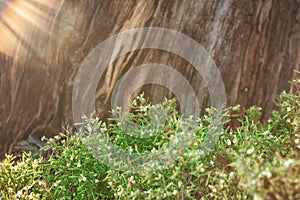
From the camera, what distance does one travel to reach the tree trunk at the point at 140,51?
2.80 m

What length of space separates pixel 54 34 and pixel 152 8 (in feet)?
2.17

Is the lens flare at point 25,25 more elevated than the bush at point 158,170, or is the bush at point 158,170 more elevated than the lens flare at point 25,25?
the lens flare at point 25,25

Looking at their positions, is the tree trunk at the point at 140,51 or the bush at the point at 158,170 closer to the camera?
the bush at the point at 158,170

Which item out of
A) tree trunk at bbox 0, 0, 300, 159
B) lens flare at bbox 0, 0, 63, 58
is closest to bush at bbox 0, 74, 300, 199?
tree trunk at bbox 0, 0, 300, 159

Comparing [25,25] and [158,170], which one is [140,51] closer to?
[25,25]

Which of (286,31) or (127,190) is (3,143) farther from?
(286,31)

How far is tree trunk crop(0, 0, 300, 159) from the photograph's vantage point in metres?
2.80

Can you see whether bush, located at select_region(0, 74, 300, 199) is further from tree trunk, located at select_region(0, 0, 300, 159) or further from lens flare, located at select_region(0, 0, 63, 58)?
lens flare, located at select_region(0, 0, 63, 58)

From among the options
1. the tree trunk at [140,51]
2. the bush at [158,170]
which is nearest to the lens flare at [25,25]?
the tree trunk at [140,51]

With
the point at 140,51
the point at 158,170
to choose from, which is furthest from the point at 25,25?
the point at 158,170

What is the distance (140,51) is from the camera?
2807 millimetres

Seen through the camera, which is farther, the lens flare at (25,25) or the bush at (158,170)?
the lens flare at (25,25)

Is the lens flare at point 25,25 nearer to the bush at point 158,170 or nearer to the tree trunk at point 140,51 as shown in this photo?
the tree trunk at point 140,51

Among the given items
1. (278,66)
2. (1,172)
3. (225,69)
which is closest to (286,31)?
(278,66)
